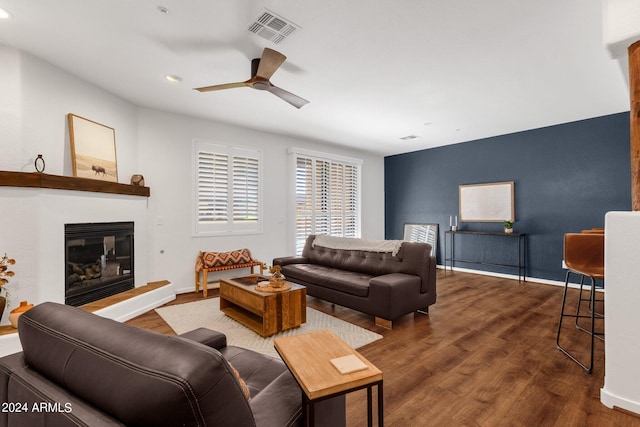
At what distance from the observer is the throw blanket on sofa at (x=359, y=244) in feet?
12.5

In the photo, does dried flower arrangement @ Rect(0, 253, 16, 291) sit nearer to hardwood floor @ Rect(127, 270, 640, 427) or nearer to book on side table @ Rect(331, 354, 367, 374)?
hardwood floor @ Rect(127, 270, 640, 427)

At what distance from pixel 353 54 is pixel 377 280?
91.2 inches

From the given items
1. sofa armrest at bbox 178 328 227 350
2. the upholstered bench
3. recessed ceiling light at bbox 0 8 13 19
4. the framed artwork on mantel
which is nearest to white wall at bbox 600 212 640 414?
sofa armrest at bbox 178 328 227 350

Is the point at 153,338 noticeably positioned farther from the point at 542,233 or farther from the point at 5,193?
the point at 542,233

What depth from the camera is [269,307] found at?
2.90 metres

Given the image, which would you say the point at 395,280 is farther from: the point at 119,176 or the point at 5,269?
the point at 119,176

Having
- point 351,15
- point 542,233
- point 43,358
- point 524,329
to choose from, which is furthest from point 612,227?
point 542,233

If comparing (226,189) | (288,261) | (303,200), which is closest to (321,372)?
(288,261)

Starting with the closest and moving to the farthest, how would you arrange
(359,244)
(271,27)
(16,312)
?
(271,27) → (16,312) → (359,244)

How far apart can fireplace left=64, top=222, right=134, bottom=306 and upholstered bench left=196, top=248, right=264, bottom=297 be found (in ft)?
2.97

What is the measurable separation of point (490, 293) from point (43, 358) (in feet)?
16.7

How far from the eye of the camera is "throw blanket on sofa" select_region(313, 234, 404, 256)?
12.5ft

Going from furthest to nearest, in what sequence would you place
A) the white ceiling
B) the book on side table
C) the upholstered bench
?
the upholstered bench, the white ceiling, the book on side table

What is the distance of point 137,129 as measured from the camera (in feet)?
14.0
